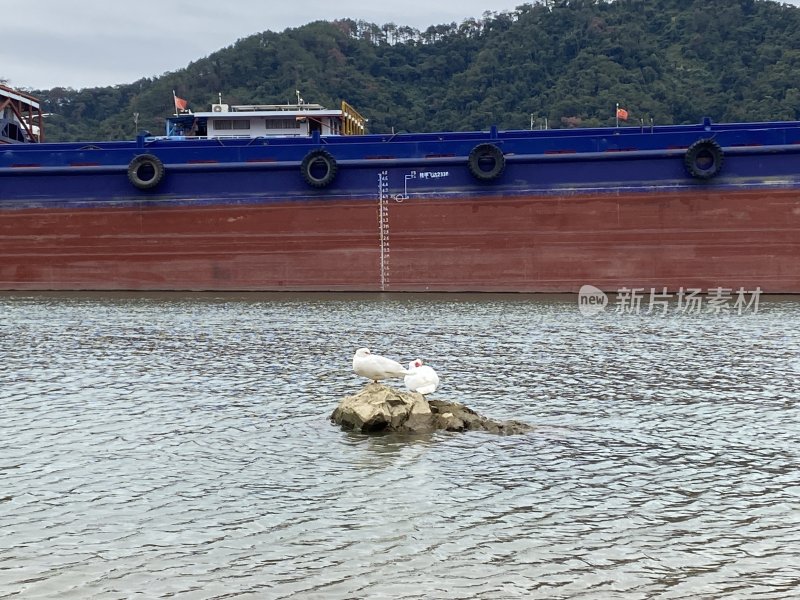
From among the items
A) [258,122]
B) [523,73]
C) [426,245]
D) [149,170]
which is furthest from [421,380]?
[523,73]

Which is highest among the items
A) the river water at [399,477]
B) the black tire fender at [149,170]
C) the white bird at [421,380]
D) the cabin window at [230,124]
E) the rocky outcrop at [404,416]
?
the cabin window at [230,124]

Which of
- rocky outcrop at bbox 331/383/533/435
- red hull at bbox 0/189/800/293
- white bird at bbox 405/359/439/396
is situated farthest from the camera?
red hull at bbox 0/189/800/293

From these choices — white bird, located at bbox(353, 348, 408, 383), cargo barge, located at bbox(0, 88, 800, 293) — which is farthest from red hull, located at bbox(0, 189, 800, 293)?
white bird, located at bbox(353, 348, 408, 383)

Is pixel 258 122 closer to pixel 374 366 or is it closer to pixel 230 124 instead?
pixel 230 124

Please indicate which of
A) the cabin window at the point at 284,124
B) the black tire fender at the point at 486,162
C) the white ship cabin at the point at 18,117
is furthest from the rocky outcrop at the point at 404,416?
the white ship cabin at the point at 18,117

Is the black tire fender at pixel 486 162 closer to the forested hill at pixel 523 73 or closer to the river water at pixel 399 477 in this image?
the river water at pixel 399 477

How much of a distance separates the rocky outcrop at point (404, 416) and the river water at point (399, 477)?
23cm

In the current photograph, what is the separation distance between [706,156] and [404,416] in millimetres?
19884

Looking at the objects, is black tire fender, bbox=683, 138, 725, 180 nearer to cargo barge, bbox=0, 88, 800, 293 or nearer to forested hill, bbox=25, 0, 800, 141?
cargo barge, bbox=0, 88, 800, 293

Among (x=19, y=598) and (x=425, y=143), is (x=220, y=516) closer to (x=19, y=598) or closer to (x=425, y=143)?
(x=19, y=598)

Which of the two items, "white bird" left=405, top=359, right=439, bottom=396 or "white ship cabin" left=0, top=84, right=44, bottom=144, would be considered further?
"white ship cabin" left=0, top=84, right=44, bottom=144

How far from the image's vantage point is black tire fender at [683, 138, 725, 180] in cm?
2756

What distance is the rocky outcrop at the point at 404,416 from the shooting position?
10.7m

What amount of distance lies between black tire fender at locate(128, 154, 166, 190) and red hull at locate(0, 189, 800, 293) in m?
0.86
